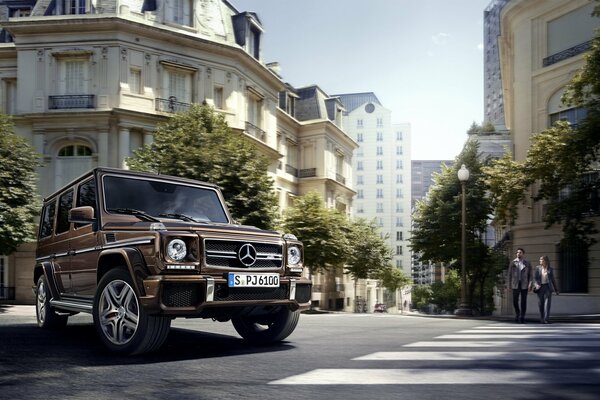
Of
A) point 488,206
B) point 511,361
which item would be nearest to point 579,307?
point 488,206

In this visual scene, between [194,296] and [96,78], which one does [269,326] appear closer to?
[194,296]

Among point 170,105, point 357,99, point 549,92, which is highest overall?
point 357,99

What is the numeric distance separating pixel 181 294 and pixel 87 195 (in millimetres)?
2448

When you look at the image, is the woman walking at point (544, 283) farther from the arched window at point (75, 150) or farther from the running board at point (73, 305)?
the arched window at point (75, 150)

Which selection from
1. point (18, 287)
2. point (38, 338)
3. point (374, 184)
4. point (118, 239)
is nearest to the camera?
point (118, 239)

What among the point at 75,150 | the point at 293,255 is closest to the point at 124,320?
the point at 293,255

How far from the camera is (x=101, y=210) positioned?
671 centimetres

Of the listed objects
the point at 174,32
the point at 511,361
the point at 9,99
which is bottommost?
the point at 511,361

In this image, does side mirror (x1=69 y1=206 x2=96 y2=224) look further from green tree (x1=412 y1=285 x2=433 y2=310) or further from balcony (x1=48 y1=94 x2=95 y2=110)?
green tree (x1=412 y1=285 x2=433 y2=310)

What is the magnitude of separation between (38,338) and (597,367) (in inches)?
243

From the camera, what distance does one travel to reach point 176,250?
18.4 ft

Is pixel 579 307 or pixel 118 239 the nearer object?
pixel 118 239

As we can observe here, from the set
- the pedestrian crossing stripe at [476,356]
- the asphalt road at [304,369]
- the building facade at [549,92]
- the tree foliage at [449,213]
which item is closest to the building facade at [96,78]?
the tree foliage at [449,213]

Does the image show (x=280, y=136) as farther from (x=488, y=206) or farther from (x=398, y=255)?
(x=398, y=255)
